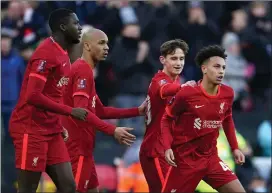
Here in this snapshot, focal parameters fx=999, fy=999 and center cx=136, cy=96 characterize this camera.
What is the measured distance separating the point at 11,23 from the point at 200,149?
6.89 metres

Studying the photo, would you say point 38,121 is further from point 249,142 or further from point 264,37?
point 264,37

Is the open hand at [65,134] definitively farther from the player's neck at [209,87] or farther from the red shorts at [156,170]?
the player's neck at [209,87]

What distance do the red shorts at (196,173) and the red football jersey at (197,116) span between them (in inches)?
3.7

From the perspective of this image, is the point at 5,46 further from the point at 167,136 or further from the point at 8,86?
the point at 167,136

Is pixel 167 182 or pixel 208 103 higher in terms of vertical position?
pixel 208 103

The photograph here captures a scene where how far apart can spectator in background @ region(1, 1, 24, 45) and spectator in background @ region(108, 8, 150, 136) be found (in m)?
1.66

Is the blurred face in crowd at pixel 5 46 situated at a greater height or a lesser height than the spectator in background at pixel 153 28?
lesser

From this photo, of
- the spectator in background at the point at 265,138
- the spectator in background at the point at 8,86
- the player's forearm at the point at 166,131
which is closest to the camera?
the player's forearm at the point at 166,131

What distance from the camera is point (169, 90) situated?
10906 millimetres

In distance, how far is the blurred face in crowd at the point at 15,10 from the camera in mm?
17000

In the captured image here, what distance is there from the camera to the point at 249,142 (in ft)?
52.7

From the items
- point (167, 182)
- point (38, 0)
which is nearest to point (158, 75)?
point (167, 182)

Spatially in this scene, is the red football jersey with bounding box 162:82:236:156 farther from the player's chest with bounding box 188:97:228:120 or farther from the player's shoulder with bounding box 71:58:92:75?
the player's shoulder with bounding box 71:58:92:75

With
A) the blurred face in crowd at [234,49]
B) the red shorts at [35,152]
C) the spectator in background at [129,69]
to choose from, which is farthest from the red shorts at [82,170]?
the blurred face in crowd at [234,49]
